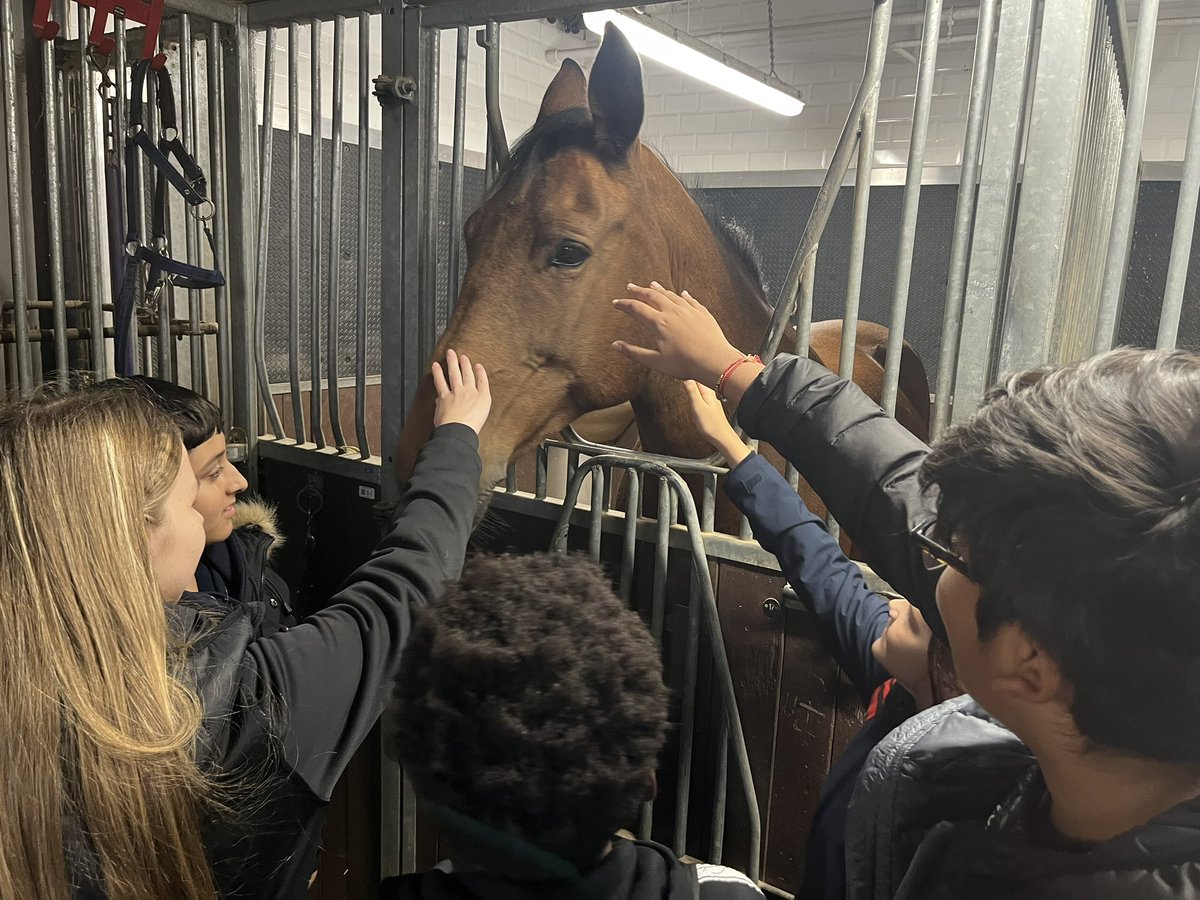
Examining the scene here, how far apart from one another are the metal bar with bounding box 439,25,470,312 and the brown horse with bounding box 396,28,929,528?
79 millimetres

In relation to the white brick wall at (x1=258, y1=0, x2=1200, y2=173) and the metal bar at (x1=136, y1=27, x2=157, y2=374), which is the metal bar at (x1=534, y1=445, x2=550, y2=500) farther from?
the metal bar at (x1=136, y1=27, x2=157, y2=374)

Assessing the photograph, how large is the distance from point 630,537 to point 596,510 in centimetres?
5

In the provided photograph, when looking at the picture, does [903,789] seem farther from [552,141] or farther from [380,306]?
[380,306]

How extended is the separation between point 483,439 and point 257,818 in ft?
1.44

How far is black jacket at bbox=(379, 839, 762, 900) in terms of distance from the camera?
52 cm

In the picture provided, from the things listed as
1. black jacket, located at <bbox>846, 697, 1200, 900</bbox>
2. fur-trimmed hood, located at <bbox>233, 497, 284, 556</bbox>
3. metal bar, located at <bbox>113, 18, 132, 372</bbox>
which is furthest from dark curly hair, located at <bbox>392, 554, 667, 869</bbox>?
metal bar, located at <bbox>113, 18, 132, 372</bbox>

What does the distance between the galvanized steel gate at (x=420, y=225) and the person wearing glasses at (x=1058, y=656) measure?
0.24 metres

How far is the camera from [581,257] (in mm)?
878

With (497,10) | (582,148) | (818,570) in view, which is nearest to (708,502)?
(818,570)

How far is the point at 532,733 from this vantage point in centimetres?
51

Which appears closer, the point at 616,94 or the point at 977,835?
the point at 977,835

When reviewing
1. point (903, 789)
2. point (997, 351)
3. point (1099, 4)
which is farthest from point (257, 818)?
point (1099, 4)

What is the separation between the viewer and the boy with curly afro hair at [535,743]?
1.68 feet

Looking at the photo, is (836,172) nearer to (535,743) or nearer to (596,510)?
(596,510)
